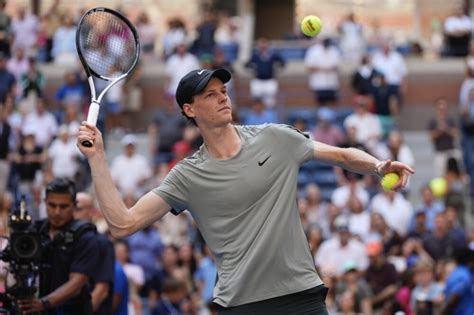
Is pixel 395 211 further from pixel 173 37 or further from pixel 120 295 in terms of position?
pixel 173 37

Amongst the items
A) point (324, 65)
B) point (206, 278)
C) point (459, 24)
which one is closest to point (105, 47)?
point (206, 278)

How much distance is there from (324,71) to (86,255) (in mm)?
15564

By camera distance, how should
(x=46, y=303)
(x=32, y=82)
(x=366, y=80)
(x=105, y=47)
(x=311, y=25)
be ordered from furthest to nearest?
(x=32, y=82) < (x=366, y=80) < (x=46, y=303) < (x=311, y=25) < (x=105, y=47)

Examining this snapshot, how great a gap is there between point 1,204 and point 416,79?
10117 millimetres

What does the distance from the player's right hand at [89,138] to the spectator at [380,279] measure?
28.8 feet

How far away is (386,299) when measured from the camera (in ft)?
47.9

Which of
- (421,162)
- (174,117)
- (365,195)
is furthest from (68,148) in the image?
(421,162)

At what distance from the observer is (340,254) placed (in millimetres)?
15742

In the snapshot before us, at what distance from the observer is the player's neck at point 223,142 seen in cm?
661

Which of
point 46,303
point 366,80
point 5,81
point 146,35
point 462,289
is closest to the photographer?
point 46,303

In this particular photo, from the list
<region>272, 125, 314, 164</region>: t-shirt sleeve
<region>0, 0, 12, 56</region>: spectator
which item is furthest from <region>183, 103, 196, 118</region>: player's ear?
<region>0, 0, 12, 56</region>: spectator

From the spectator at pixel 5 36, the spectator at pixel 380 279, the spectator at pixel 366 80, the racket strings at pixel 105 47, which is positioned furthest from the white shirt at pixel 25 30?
the racket strings at pixel 105 47

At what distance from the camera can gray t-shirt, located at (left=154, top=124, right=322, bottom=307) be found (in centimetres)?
643

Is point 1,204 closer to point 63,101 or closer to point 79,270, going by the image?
point 63,101
